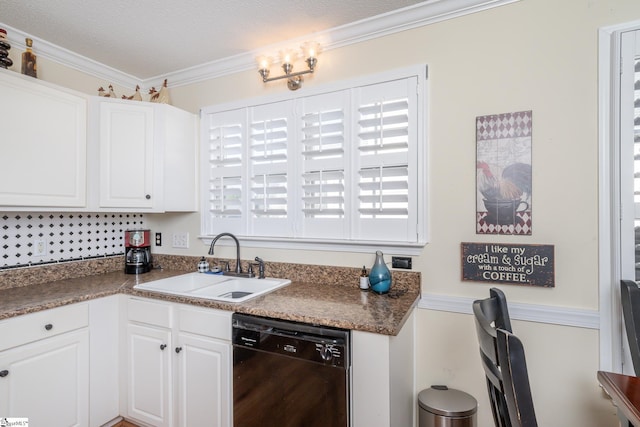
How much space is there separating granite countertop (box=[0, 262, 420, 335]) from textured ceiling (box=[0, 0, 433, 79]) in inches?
61.9

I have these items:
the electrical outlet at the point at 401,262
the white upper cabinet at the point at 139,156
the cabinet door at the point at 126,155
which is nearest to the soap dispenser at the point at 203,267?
the white upper cabinet at the point at 139,156

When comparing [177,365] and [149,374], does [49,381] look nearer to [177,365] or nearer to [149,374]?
[149,374]

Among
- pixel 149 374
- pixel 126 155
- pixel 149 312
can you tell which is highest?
pixel 126 155

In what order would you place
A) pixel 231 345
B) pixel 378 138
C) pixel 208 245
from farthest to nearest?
1. pixel 208 245
2. pixel 378 138
3. pixel 231 345

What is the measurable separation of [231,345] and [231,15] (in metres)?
1.79

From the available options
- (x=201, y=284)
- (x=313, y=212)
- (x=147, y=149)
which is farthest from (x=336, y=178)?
(x=147, y=149)

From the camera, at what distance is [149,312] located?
1.86m

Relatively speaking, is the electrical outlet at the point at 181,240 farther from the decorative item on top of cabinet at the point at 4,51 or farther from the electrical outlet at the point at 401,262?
the electrical outlet at the point at 401,262

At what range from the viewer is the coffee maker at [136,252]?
2.43 metres

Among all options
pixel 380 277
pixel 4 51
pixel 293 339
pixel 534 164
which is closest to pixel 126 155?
pixel 4 51

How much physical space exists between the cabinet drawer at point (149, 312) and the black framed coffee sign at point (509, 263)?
64.9 inches

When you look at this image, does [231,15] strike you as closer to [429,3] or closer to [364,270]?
[429,3]

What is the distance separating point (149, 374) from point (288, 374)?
39.1 inches

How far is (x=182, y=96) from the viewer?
2.60 m
